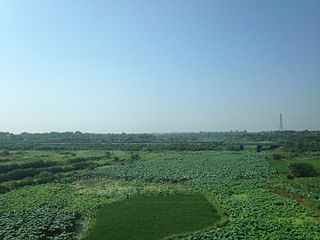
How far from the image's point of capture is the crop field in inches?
1026

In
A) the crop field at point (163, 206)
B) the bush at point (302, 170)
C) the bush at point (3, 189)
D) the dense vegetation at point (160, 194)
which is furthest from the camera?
the bush at point (302, 170)

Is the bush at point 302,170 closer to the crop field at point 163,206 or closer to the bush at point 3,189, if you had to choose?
the crop field at point 163,206

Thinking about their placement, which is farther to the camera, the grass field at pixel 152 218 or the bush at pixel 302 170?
the bush at pixel 302 170

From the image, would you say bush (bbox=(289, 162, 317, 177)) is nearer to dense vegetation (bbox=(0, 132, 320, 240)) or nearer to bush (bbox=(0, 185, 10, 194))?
dense vegetation (bbox=(0, 132, 320, 240))

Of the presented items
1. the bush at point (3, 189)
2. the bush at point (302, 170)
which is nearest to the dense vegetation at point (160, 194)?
the bush at point (3, 189)

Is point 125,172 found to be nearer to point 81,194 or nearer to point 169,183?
point 169,183

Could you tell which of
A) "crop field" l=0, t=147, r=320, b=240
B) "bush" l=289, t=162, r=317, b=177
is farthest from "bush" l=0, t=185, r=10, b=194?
"bush" l=289, t=162, r=317, b=177

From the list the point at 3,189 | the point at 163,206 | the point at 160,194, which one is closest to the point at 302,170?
the point at 160,194

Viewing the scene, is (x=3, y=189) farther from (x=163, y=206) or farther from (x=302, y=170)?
(x=302, y=170)

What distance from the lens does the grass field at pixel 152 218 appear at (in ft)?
85.6

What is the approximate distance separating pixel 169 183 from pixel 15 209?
20.8m

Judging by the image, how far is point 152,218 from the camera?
1169 inches

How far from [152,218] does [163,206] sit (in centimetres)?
414

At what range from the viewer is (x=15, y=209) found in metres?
33.1
